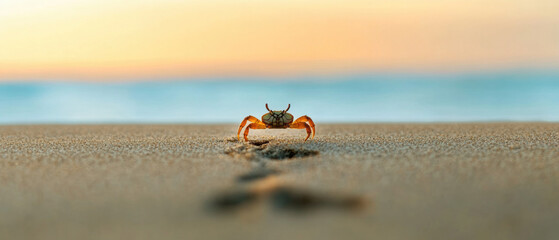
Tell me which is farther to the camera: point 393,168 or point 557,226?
point 393,168

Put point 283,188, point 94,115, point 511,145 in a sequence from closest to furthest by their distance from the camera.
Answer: point 283,188, point 511,145, point 94,115

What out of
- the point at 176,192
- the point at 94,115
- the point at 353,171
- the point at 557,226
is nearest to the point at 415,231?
the point at 557,226

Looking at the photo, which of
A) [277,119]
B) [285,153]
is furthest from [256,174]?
[277,119]

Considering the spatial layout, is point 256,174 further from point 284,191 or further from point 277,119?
point 277,119

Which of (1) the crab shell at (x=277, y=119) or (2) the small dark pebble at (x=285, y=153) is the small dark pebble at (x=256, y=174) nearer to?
(2) the small dark pebble at (x=285, y=153)

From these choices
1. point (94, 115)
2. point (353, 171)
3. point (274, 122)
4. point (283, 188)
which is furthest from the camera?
point (94, 115)

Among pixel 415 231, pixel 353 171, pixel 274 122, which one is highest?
pixel 274 122

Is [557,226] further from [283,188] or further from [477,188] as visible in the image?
[283,188]

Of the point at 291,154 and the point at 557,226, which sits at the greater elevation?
the point at 291,154
